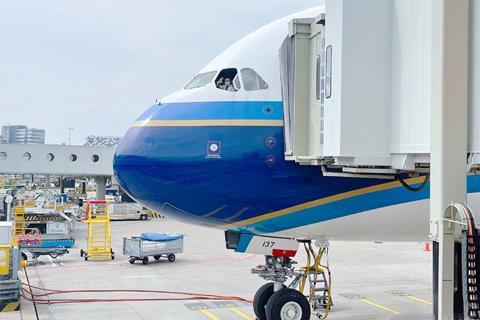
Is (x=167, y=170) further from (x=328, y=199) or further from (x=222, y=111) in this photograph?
(x=328, y=199)

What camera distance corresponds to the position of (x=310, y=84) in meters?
7.61

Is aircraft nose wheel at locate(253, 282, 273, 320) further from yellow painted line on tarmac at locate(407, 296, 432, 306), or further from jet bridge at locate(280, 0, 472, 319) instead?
yellow painted line on tarmac at locate(407, 296, 432, 306)

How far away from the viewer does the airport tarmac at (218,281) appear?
1291 cm

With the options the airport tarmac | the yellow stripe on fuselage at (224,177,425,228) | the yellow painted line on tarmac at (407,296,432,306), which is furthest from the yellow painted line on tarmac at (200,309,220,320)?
the yellow painted line on tarmac at (407,296,432,306)

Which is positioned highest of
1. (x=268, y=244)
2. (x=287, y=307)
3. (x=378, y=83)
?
(x=378, y=83)

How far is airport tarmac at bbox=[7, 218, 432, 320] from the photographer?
42.3ft

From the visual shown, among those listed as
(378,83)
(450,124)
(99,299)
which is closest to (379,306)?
(99,299)

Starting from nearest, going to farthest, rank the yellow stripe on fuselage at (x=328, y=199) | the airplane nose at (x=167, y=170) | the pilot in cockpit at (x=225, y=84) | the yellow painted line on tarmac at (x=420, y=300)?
1. the airplane nose at (x=167, y=170)
2. the yellow stripe on fuselage at (x=328, y=199)
3. the pilot in cockpit at (x=225, y=84)
4. the yellow painted line on tarmac at (x=420, y=300)

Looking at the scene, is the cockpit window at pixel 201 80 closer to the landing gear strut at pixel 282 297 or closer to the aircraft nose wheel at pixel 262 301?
the landing gear strut at pixel 282 297

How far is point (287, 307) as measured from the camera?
31.2ft

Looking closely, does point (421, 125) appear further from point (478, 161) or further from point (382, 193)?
point (382, 193)

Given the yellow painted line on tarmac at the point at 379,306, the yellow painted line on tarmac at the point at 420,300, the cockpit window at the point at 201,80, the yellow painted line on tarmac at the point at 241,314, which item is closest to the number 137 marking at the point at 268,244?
the cockpit window at the point at 201,80

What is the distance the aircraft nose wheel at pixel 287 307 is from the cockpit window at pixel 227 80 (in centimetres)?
365

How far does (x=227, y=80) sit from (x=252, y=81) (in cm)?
41
